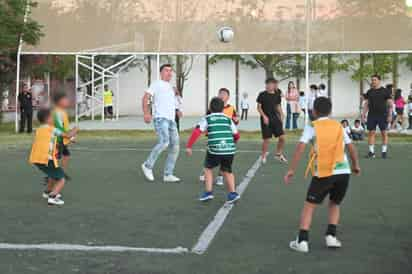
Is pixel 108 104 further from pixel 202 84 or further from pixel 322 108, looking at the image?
pixel 322 108

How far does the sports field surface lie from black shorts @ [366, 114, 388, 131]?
3.04m

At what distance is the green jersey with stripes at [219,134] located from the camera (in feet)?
31.5

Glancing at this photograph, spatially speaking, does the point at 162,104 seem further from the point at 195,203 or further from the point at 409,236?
the point at 409,236

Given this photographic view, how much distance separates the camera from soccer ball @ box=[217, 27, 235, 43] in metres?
25.8

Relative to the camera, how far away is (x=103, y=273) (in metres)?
5.91

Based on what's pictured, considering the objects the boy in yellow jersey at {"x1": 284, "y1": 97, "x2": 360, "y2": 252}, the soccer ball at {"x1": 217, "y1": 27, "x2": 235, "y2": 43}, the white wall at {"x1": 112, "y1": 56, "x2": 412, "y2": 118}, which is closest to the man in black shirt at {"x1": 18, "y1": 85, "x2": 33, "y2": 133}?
the soccer ball at {"x1": 217, "y1": 27, "x2": 235, "y2": 43}

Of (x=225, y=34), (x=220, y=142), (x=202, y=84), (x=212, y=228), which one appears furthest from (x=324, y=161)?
(x=202, y=84)

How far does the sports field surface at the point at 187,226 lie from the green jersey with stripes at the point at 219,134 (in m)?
0.73

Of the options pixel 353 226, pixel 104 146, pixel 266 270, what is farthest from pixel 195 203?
pixel 104 146

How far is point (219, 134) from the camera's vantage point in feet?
31.6

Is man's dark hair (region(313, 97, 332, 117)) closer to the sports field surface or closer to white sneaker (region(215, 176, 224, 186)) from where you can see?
the sports field surface

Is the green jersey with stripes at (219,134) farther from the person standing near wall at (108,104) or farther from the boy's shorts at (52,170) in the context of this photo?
the person standing near wall at (108,104)

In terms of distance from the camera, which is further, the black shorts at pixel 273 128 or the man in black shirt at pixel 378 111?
the man in black shirt at pixel 378 111

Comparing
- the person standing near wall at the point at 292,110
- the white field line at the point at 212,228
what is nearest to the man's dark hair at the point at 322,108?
the white field line at the point at 212,228
